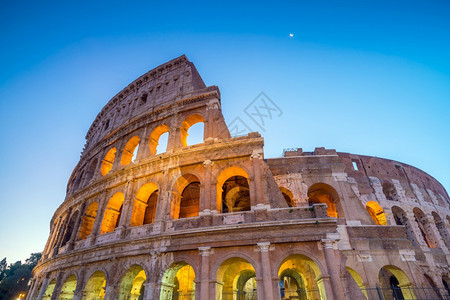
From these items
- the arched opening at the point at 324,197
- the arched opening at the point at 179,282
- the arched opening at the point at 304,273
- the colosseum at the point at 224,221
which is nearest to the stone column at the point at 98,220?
the colosseum at the point at 224,221

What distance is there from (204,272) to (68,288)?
903 cm

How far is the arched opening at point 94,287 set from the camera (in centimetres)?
1159

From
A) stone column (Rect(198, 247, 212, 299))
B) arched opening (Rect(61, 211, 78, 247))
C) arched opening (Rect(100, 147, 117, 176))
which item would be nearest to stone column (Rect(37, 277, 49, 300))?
arched opening (Rect(61, 211, 78, 247))

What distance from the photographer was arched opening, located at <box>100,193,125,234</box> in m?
13.3

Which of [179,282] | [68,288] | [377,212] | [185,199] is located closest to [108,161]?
[185,199]

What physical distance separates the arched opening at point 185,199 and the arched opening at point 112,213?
11.9 ft

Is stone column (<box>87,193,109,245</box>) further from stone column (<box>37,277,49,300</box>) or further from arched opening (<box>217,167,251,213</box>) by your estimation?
arched opening (<box>217,167,251,213</box>)

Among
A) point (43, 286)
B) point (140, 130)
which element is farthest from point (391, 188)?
point (43, 286)

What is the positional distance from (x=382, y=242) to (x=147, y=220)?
12.6 m

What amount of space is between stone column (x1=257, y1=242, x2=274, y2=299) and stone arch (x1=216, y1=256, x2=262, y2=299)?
57 cm

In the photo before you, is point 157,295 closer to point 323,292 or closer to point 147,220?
point 147,220

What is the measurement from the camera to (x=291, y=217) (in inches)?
383

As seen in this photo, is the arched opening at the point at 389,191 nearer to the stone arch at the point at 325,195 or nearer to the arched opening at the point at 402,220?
the arched opening at the point at 402,220

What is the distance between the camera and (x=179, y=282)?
40.5 feet
